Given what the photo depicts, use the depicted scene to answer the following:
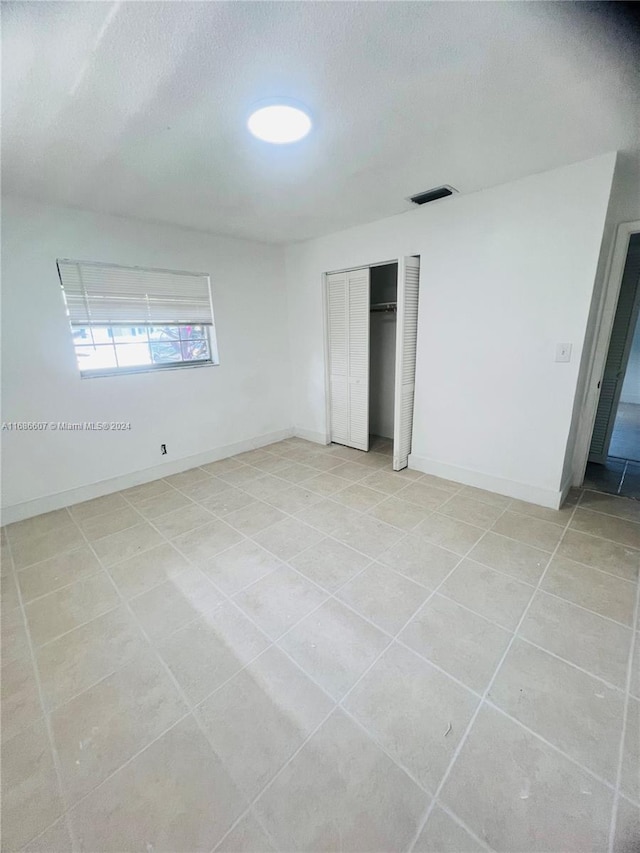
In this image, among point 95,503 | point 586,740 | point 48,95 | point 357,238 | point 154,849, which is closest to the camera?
point 154,849

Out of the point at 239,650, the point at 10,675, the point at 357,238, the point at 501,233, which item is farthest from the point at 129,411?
the point at 501,233

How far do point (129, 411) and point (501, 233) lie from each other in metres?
3.51

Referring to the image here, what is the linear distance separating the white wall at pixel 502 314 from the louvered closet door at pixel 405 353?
8 cm

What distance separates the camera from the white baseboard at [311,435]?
14.4 feet

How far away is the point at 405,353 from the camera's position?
3197 mm

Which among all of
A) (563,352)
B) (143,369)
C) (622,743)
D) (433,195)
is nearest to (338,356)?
(433,195)

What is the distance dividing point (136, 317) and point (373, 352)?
2760mm

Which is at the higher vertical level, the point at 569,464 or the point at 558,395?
the point at 558,395

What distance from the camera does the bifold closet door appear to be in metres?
3.67

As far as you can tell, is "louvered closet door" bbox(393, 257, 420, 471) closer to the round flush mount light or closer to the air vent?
the air vent

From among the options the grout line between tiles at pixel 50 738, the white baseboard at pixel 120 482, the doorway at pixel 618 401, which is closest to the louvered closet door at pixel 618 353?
the doorway at pixel 618 401

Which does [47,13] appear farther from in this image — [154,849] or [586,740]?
[586,740]

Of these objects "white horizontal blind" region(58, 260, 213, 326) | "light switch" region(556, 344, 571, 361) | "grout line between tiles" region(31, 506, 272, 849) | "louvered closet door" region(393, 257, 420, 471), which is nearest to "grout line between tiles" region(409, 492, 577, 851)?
"grout line between tiles" region(31, 506, 272, 849)

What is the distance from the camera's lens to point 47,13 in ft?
3.60
